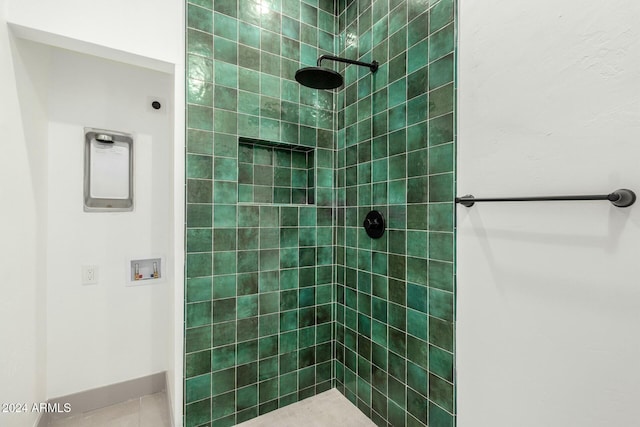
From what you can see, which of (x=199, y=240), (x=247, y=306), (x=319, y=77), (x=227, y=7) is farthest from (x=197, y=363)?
(x=227, y=7)

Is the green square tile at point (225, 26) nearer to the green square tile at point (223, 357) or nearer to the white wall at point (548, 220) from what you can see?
the white wall at point (548, 220)

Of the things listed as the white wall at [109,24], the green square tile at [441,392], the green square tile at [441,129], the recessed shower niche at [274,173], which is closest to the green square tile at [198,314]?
the recessed shower niche at [274,173]

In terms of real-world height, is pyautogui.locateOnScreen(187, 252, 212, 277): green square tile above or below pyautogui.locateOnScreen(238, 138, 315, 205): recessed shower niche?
below

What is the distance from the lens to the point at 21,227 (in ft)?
4.58

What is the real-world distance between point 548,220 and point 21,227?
2258 millimetres

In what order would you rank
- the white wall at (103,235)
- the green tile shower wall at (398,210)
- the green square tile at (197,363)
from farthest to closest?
1. the white wall at (103,235)
2. the green square tile at (197,363)
3. the green tile shower wall at (398,210)

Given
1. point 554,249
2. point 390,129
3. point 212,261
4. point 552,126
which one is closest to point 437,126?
point 390,129

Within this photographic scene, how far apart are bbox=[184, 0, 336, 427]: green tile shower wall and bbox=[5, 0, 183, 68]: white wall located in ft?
0.36

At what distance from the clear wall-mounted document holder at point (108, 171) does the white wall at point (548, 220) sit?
2.08m

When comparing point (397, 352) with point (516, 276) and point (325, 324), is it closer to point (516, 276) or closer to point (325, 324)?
point (325, 324)

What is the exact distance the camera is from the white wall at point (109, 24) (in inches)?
50.3

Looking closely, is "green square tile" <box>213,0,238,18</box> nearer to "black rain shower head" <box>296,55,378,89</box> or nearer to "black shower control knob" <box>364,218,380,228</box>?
"black rain shower head" <box>296,55,378,89</box>

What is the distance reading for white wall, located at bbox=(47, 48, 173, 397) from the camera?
182cm

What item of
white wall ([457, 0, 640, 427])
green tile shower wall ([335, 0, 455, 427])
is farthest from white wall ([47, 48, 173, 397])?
white wall ([457, 0, 640, 427])
